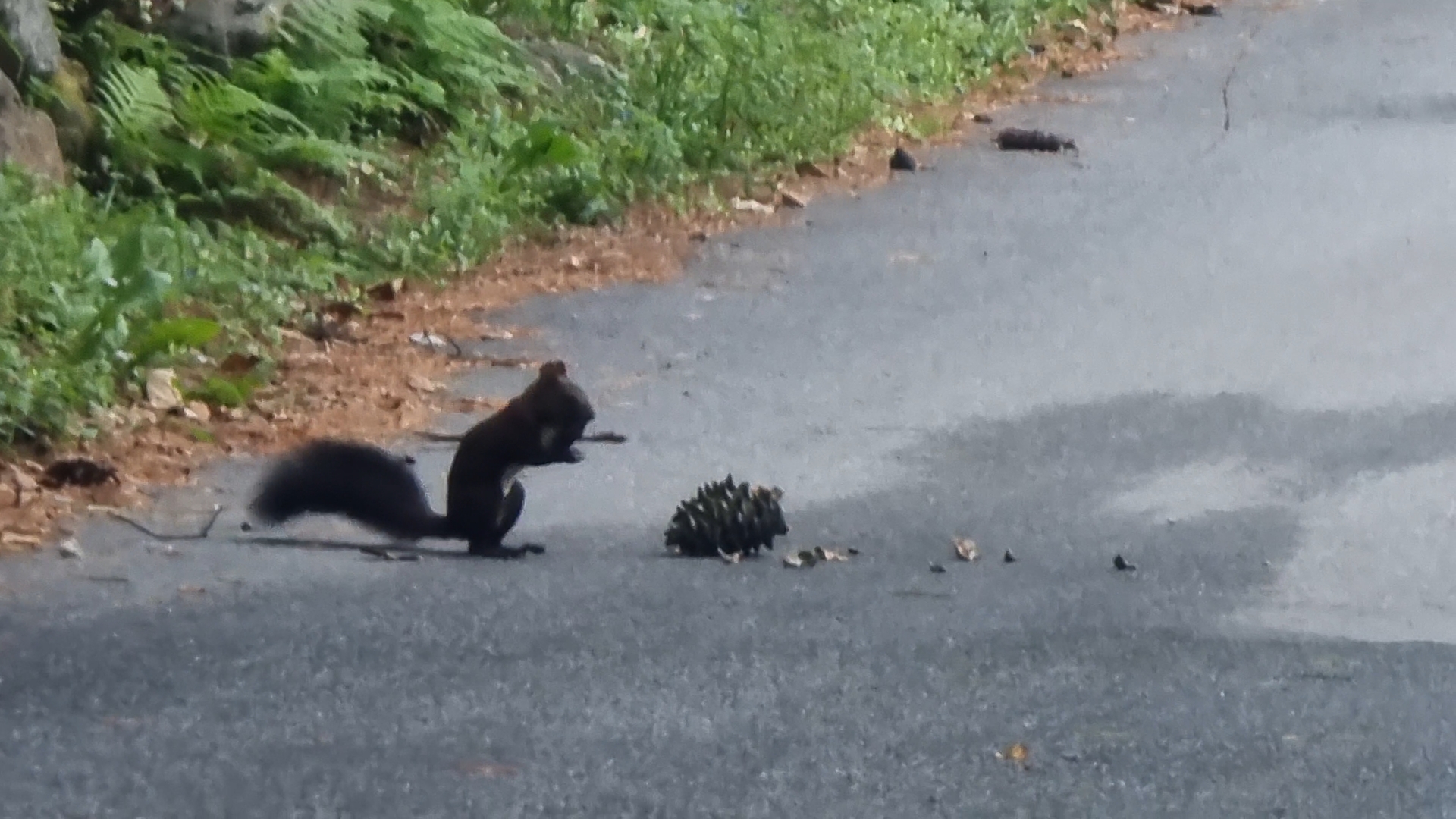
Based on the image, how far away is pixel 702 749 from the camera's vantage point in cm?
486

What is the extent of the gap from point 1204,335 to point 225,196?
427 centimetres

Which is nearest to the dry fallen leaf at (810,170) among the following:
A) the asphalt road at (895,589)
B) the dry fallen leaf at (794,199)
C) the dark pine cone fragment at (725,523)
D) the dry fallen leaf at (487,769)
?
the dry fallen leaf at (794,199)

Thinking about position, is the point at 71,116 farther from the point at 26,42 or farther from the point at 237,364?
the point at 237,364

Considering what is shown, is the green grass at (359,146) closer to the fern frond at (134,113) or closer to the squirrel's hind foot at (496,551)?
the fern frond at (134,113)

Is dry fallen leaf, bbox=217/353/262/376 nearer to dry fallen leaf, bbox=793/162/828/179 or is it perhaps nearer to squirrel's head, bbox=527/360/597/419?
squirrel's head, bbox=527/360/597/419

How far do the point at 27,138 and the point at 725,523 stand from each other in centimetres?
454

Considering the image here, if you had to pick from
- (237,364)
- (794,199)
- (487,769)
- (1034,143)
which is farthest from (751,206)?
(487,769)

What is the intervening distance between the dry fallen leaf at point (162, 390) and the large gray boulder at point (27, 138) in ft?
6.49

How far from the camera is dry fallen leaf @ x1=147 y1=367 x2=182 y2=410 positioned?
7.55 m

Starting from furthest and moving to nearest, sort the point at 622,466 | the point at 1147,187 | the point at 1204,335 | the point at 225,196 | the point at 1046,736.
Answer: the point at 1147,187
the point at 225,196
the point at 1204,335
the point at 622,466
the point at 1046,736

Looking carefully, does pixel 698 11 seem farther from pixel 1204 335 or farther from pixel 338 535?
pixel 338 535

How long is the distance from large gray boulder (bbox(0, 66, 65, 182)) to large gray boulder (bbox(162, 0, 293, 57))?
1323 millimetres

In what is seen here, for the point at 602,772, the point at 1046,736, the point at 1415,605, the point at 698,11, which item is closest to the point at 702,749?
the point at 602,772

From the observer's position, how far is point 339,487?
5.95 meters
